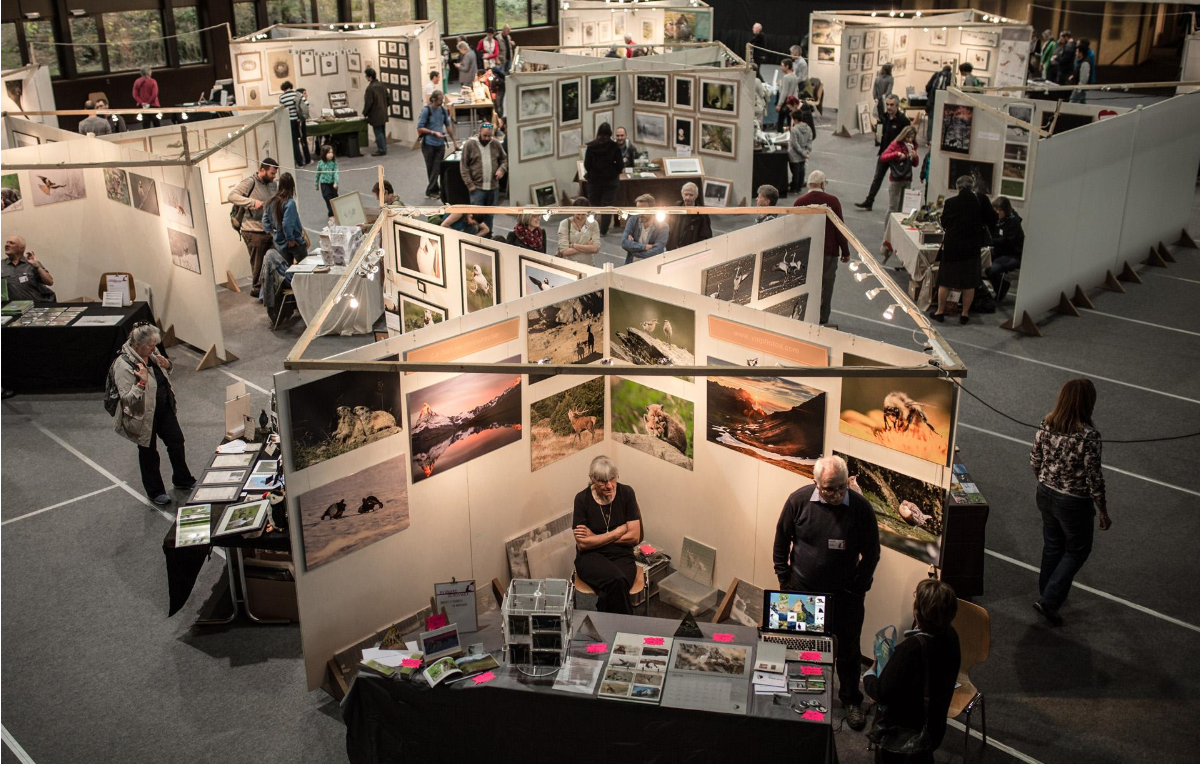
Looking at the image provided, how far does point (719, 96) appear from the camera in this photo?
45.1 ft

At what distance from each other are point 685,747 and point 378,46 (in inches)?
633

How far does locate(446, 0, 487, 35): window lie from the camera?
81.3 feet

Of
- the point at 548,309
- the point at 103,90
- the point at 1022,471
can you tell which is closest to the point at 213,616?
the point at 548,309

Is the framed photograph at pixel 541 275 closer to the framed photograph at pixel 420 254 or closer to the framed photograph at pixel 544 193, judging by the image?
the framed photograph at pixel 420 254

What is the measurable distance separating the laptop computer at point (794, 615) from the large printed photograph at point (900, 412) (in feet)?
2.98

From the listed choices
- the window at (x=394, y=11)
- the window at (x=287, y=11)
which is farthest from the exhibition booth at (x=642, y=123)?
the window at (x=394, y=11)

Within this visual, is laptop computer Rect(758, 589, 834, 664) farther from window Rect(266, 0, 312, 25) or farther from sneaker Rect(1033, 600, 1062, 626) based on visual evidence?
window Rect(266, 0, 312, 25)

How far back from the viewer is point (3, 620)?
639 cm

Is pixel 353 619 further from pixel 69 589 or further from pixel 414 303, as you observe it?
pixel 414 303

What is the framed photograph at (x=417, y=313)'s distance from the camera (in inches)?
316

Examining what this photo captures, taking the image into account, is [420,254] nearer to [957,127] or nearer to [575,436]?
[575,436]

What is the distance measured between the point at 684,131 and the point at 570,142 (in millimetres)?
1538

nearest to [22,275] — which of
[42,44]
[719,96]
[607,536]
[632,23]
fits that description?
[607,536]

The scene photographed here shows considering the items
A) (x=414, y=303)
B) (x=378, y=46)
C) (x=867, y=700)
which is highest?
(x=378, y=46)
